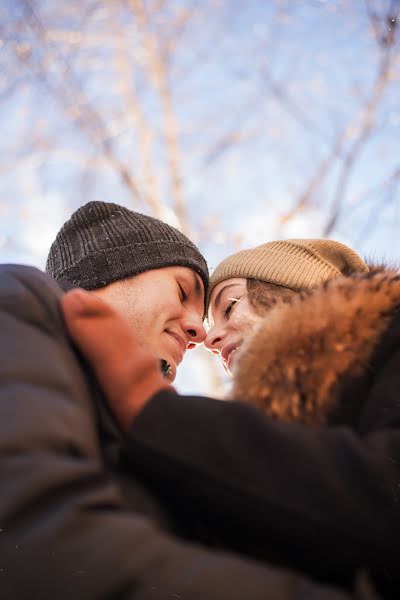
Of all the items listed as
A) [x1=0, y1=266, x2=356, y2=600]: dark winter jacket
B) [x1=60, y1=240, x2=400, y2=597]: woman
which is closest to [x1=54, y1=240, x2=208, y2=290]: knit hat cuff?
[x1=60, y1=240, x2=400, y2=597]: woman

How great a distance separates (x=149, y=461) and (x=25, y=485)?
244 millimetres

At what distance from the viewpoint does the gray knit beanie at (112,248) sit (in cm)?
263

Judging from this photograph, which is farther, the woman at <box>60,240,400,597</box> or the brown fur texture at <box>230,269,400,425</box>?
the brown fur texture at <box>230,269,400,425</box>

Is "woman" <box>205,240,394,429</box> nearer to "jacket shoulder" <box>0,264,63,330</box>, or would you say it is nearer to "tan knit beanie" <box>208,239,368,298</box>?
"jacket shoulder" <box>0,264,63,330</box>

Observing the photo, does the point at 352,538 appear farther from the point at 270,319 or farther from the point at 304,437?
the point at 270,319

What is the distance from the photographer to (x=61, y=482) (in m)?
0.81

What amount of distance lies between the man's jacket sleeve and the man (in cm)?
7

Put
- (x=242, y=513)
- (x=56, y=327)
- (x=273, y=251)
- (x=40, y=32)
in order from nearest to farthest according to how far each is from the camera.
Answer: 1. (x=242, y=513)
2. (x=56, y=327)
3. (x=273, y=251)
4. (x=40, y=32)

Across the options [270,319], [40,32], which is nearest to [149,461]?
[270,319]

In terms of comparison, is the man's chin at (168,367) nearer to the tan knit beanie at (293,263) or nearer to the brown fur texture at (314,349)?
the tan knit beanie at (293,263)

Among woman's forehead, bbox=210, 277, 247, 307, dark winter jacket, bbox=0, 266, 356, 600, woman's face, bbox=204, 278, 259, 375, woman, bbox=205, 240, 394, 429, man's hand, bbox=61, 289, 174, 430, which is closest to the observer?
dark winter jacket, bbox=0, 266, 356, 600

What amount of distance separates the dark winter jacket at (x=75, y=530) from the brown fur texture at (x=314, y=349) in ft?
1.46

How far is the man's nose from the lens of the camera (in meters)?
2.84

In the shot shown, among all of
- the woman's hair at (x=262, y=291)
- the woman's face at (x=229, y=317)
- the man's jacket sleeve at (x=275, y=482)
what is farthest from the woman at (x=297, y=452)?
the woman's hair at (x=262, y=291)
